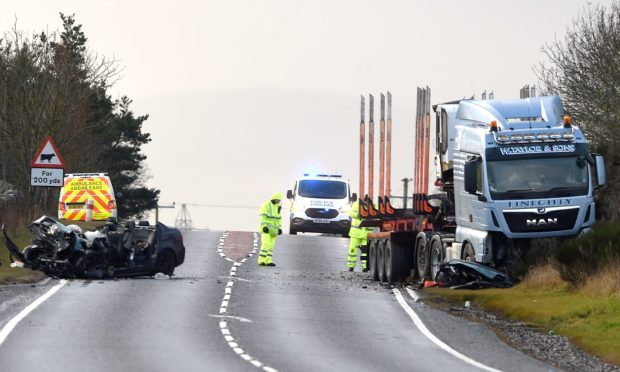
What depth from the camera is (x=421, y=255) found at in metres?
35.0

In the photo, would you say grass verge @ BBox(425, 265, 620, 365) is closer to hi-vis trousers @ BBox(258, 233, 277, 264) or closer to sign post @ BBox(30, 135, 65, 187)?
hi-vis trousers @ BBox(258, 233, 277, 264)

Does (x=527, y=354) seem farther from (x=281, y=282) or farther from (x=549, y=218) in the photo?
(x=281, y=282)

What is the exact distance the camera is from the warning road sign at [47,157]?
3716cm

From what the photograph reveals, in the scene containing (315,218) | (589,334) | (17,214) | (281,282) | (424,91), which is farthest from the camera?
(315,218)

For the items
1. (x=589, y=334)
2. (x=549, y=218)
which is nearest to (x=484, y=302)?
(x=549, y=218)

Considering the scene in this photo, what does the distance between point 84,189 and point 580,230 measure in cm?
2057

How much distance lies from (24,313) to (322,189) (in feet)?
97.3

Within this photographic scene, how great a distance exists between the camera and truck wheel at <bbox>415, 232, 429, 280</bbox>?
3453 cm

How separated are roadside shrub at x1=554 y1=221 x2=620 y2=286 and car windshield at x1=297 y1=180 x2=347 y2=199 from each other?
23.7 m

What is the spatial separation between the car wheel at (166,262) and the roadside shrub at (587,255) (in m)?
8.58

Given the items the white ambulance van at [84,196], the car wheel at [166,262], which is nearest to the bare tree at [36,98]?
the white ambulance van at [84,196]

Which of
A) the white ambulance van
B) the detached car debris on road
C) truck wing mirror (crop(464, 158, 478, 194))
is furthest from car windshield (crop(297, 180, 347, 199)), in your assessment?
truck wing mirror (crop(464, 158, 478, 194))

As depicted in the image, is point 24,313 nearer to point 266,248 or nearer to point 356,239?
point 266,248

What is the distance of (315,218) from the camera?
5491 centimetres
